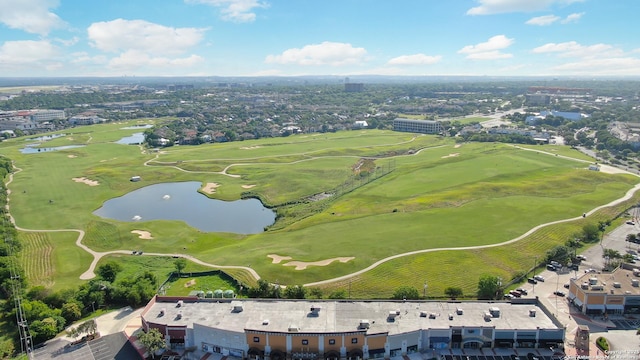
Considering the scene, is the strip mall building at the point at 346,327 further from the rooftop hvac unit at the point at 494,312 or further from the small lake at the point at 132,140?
the small lake at the point at 132,140

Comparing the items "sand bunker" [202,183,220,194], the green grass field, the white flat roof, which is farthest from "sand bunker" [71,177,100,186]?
the white flat roof

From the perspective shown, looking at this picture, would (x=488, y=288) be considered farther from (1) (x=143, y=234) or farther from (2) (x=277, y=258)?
(1) (x=143, y=234)

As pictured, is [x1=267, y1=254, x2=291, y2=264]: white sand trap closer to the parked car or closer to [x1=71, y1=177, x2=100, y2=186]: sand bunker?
the parked car

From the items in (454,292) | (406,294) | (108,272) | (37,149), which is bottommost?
(108,272)

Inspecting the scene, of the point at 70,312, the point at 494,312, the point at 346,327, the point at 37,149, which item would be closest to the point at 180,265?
the point at 70,312

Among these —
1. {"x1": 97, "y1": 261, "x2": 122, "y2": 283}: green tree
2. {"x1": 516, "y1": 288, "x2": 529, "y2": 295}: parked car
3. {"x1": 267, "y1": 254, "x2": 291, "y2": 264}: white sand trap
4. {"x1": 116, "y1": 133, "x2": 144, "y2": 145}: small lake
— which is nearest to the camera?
{"x1": 516, "y1": 288, "x2": 529, "y2": 295}: parked car
